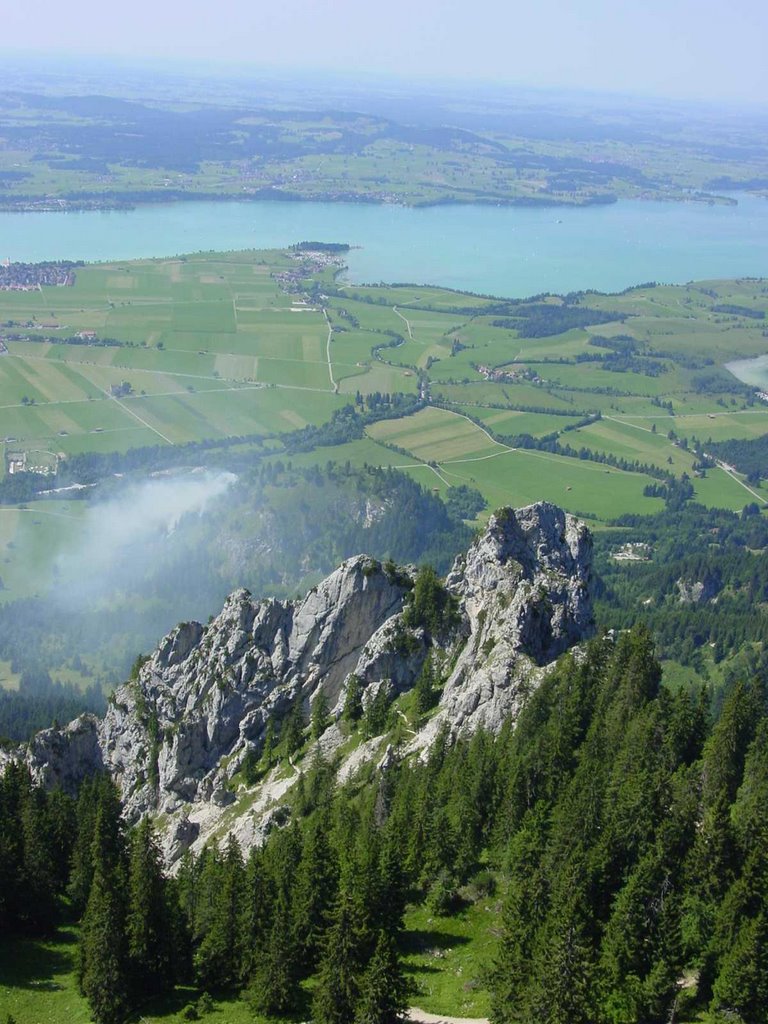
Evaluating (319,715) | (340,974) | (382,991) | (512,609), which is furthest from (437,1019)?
(319,715)

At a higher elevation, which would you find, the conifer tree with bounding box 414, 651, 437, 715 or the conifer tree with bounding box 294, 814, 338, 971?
the conifer tree with bounding box 294, 814, 338, 971

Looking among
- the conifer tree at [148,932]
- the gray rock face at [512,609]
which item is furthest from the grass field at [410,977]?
the gray rock face at [512,609]

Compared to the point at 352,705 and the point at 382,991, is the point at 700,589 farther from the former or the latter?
the point at 382,991

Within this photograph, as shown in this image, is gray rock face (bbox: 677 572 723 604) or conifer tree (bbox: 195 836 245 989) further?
gray rock face (bbox: 677 572 723 604)

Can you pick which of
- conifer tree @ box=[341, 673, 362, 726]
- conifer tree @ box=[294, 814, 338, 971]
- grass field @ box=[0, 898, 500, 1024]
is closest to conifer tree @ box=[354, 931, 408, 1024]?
grass field @ box=[0, 898, 500, 1024]

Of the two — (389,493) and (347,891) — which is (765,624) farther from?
(347,891)

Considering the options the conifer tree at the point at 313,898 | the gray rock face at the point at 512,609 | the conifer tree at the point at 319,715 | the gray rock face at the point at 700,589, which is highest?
the gray rock face at the point at 512,609

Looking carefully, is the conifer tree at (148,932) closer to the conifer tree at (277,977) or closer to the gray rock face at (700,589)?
the conifer tree at (277,977)

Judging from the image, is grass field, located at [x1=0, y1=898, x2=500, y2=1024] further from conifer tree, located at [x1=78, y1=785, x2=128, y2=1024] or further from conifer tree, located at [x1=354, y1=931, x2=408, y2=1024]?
conifer tree, located at [x1=354, y1=931, x2=408, y2=1024]
